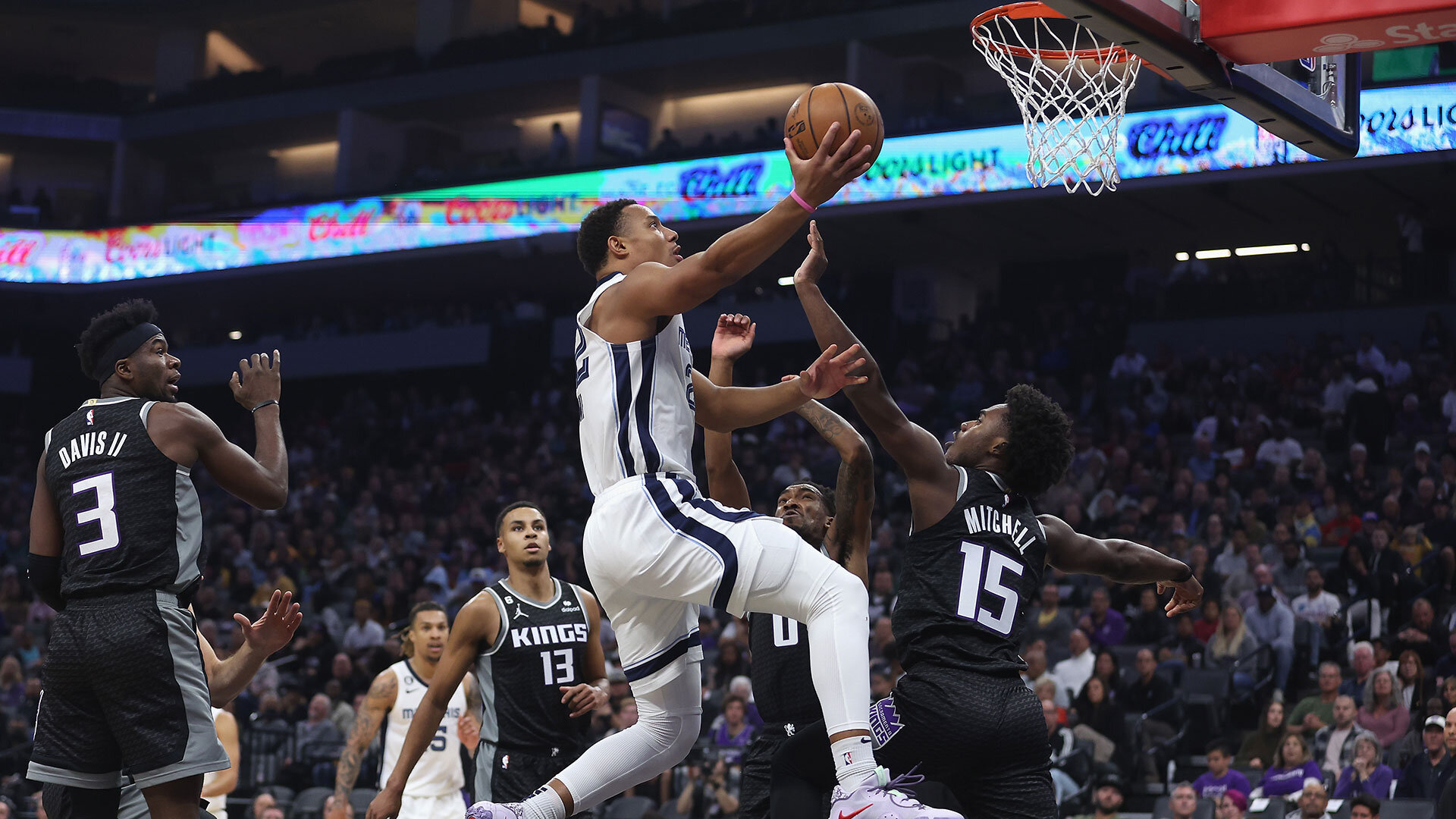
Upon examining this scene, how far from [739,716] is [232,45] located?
27711 millimetres

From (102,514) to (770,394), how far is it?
2243 millimetres

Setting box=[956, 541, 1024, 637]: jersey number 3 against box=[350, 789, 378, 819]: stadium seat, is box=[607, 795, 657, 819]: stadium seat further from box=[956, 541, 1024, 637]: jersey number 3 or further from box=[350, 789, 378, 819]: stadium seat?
box=[956, 541, 1024, 637]: jersey number 3

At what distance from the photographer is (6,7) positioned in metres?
31.1

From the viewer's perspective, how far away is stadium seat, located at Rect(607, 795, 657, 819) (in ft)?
38.8

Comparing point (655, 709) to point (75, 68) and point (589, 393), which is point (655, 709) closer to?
point (589, 393)

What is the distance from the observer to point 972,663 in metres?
4.74

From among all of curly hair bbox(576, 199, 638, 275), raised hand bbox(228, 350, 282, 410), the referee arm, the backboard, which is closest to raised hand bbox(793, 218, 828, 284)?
curly hair bbox(576, 199, 638, 275)

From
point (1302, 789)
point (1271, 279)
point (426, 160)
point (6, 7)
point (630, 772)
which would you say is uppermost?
point (6, 7)

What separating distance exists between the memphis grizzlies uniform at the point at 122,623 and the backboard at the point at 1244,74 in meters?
3.49

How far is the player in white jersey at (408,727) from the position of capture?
8.49 m

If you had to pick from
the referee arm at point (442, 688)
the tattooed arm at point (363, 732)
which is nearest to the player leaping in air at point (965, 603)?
the referee arm at point (442, 688)

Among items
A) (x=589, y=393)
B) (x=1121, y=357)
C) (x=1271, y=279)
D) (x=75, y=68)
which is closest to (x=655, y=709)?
(x=589, y=393)

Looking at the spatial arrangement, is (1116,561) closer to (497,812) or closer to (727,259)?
(727,259)

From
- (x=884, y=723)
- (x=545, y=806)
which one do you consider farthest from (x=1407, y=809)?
(x=545, y=806)
